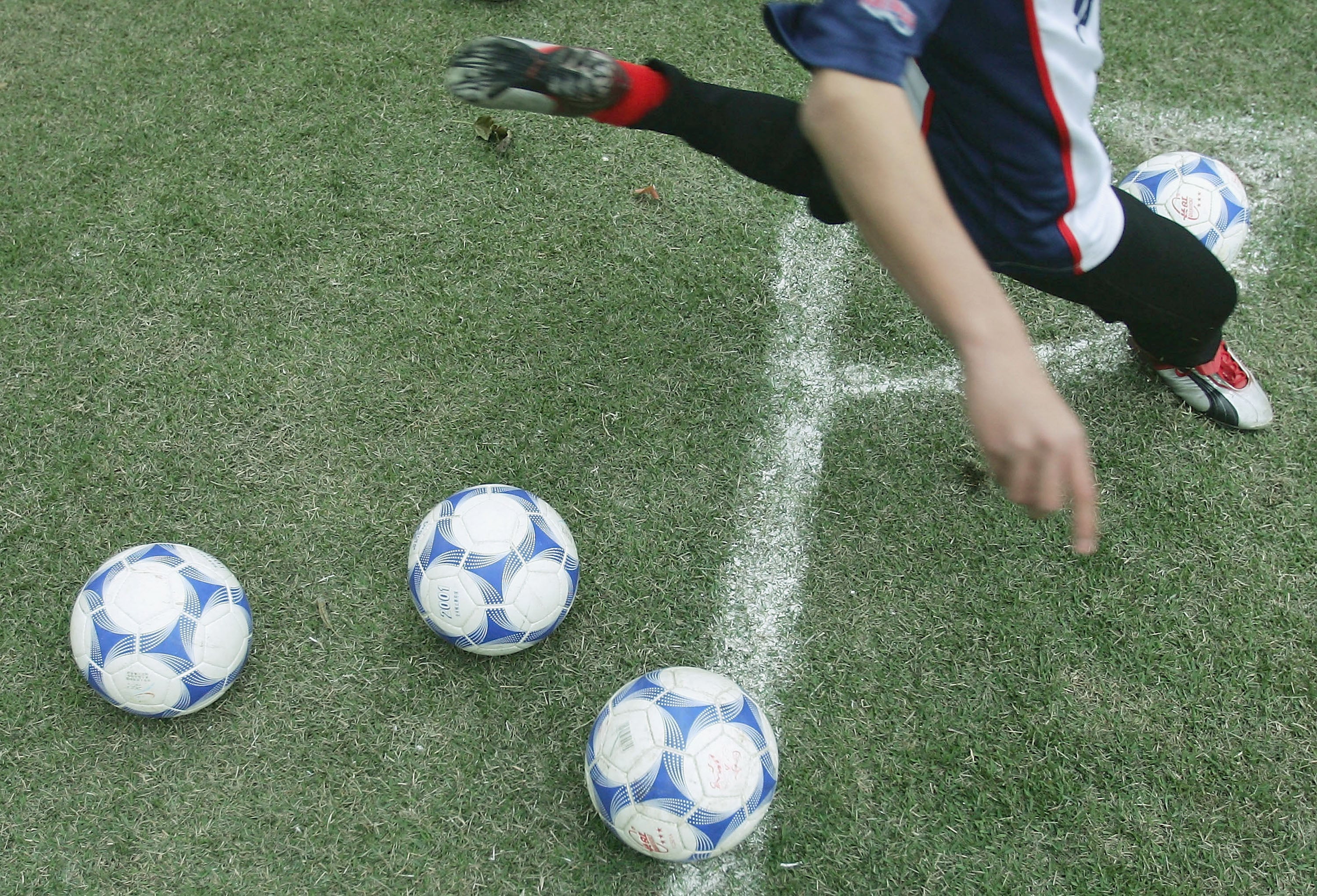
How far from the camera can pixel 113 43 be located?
10.7 ft

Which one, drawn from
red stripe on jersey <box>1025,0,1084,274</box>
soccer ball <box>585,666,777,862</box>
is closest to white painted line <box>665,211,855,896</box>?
soccer ball <box>585,666,777,862</box>

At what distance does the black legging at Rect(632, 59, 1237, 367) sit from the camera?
6.68 feet

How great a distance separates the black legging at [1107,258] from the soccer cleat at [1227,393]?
0.21 m

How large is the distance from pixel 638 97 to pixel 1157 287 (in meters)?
1.29

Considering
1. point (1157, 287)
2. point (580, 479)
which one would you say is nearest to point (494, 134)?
point (580, 479)

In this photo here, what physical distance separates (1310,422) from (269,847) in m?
2.94

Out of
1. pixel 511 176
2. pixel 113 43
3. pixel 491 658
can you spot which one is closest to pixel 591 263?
pixel 511 176

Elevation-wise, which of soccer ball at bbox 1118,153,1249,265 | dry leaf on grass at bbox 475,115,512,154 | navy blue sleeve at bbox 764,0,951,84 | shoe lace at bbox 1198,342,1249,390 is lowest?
Result: dry leaf on grass at bbox 475,115,512,154

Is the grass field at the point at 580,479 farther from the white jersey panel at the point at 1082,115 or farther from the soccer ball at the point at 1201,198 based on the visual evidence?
the white jersey panel at the point at 1082,115

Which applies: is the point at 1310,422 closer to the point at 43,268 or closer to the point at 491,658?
the point at 491,658

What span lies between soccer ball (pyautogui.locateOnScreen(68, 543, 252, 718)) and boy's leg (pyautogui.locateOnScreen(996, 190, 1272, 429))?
6.32 ft

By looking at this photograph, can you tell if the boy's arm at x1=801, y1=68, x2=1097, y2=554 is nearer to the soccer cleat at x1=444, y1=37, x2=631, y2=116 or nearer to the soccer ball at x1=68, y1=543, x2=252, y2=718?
the soccer cleat at x1=444, y1=37, x2=631, y2=116

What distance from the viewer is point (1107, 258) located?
6.54ft

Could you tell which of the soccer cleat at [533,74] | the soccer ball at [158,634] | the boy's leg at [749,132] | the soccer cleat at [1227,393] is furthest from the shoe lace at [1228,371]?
the soccer ball at [158,634]
